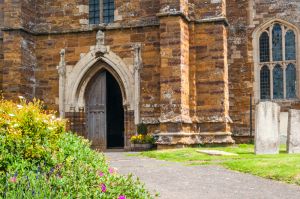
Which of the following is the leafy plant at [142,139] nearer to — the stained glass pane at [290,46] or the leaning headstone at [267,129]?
the leaning headstone at [267,129]

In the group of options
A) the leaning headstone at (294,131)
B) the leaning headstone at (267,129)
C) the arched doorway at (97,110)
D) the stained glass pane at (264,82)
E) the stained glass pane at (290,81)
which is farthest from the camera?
the stained glass pane at (264,82)

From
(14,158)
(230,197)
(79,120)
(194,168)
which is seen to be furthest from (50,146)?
(79,120)

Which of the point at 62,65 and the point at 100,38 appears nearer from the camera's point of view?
the point at 100,38

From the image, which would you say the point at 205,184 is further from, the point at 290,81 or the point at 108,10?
the point at 290,81

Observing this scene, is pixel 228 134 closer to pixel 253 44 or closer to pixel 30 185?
pixel 253 44

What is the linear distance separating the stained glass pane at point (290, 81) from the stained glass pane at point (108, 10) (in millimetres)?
A: 8038

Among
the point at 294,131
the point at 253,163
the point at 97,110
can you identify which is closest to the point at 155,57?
the point at 97,110

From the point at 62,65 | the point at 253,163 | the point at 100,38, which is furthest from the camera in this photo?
the point at 62,65

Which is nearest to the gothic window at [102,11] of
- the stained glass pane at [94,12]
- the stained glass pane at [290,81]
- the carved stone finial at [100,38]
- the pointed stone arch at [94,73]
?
the stained glass pane at [94,12]

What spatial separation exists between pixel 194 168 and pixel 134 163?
7.26 feet

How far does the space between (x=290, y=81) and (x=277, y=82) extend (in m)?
0.56

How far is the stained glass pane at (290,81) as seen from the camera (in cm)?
2223

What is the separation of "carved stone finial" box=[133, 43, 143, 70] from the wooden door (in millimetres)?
1904

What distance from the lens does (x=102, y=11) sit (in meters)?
20.7
